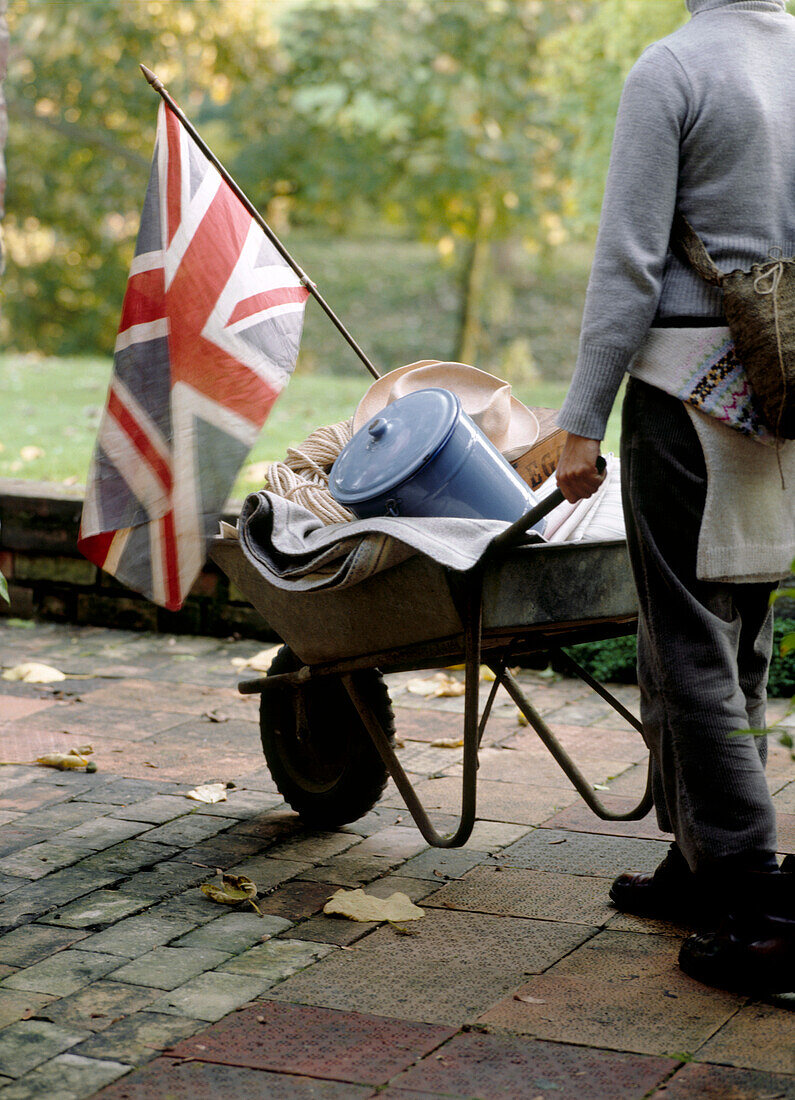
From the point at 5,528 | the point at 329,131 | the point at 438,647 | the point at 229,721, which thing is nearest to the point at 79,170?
the point at 329,131

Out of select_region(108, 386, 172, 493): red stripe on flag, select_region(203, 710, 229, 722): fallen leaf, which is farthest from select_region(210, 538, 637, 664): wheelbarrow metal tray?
select_region(203, 710, 229, 722): fallen leaf

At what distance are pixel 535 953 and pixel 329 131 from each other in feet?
37.5

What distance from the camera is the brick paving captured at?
7.36 ft

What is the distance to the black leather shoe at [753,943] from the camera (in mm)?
2510

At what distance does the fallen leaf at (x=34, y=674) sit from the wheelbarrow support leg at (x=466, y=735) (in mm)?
2098

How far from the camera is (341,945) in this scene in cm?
276

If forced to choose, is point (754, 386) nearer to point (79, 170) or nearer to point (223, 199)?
point (223, 199)

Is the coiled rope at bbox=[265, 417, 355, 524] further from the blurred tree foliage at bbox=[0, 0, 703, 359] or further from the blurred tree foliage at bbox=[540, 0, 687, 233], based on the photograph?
the blurred tree foliage at bbox=[0, 0, 703, 359]

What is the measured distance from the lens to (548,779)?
3828mm

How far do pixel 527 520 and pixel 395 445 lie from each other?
0.42m

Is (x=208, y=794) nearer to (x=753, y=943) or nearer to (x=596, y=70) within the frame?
(x=753, y=943)

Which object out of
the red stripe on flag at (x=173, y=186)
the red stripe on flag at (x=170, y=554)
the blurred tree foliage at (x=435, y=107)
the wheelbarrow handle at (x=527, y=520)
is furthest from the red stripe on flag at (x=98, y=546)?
the blurred tree foliage at (x=435, y=107)

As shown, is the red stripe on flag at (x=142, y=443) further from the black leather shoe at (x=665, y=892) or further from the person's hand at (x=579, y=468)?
the black leather shoe at (x=665, y=892)

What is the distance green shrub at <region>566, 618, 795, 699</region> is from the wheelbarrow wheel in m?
1.40
